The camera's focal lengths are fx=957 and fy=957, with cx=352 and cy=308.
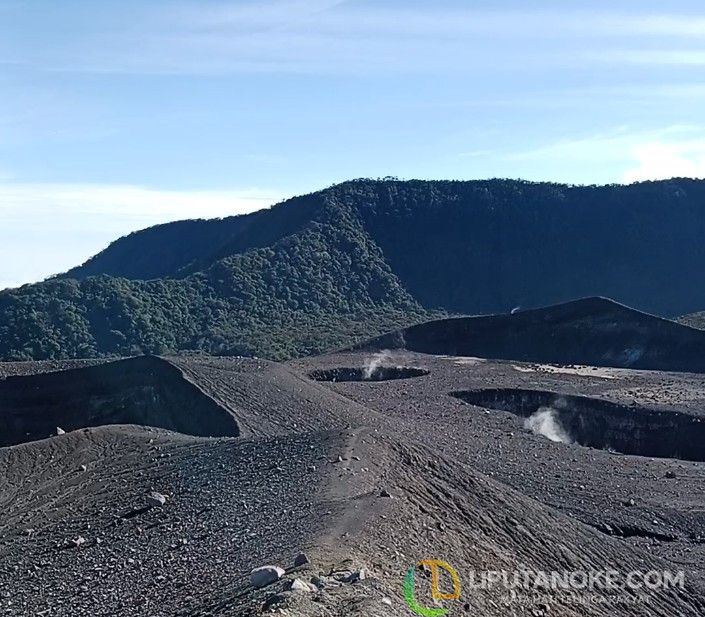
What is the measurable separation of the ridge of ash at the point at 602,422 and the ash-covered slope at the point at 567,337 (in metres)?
13.3

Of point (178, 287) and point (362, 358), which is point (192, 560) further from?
point (178, 287)

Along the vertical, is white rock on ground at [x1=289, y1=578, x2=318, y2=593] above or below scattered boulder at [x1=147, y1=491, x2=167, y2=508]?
above

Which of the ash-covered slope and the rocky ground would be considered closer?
the rocky ground

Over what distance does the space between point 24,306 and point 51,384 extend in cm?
2004

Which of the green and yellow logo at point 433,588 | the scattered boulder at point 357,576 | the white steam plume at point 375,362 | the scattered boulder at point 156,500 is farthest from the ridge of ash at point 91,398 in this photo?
the scattered boulder at point 357,576

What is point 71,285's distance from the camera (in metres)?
59.8

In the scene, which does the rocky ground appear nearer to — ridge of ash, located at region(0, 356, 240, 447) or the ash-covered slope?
ridge of ash, located at region(0, 356, 240, 447)

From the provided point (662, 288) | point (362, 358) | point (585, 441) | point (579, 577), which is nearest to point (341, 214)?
point (662, 288)

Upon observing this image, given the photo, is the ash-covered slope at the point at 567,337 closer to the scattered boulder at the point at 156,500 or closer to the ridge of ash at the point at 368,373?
the ridge of ash at the point at 368,373

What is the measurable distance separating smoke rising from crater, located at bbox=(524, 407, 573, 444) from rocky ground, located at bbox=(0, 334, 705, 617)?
4265mm

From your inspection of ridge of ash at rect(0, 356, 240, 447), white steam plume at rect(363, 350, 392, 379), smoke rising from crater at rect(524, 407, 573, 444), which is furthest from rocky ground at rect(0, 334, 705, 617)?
white steam plume at rect(363, 350, 392, 379)

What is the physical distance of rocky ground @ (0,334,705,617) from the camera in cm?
1216

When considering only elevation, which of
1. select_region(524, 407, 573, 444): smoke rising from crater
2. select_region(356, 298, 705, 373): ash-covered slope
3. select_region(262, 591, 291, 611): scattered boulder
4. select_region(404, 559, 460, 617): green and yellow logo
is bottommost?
select_region(524, 407, 573, 444): smoke rising from crater

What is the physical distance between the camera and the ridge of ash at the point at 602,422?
98.7 feet
